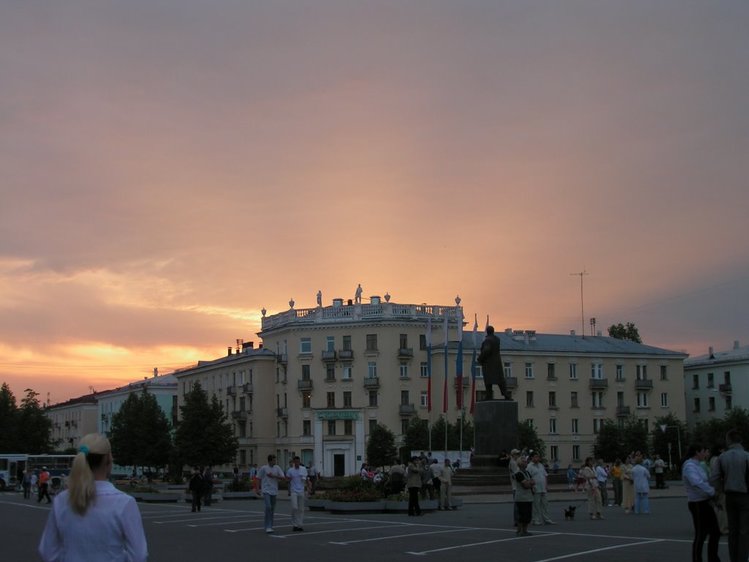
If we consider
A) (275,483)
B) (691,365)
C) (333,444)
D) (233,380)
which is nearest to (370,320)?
(333,444)

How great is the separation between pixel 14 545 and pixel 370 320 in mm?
77002

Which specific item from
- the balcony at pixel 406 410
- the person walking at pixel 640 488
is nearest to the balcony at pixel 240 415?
the balcony at pixel 406 410

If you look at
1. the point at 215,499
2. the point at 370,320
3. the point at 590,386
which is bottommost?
the point at 215,499

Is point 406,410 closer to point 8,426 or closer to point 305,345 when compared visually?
point 305,345

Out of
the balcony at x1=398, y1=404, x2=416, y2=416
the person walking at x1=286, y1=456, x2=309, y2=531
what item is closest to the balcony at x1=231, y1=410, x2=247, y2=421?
the balcony at x1=398, y1=404, x2=416, y2=416

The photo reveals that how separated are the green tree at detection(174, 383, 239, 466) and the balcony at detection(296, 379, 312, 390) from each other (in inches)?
458

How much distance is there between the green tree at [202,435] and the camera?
87.1 metres

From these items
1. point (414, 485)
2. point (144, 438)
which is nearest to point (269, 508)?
point (414, 485)

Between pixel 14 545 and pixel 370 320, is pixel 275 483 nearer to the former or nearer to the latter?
pixel 14 545

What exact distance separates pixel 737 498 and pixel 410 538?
9.13m

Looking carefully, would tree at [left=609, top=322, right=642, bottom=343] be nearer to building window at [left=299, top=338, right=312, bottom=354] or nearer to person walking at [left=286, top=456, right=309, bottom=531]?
building window at [left=299, top=338, right=312, bottom=354]

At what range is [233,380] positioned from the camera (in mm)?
111062

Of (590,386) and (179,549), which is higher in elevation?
(590,386)

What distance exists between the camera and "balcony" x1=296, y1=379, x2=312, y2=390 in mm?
99000
